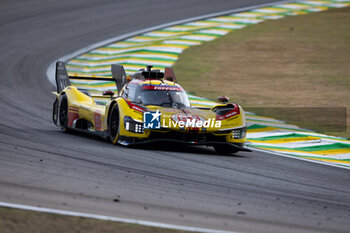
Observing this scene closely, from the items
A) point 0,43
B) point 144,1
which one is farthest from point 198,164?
point 144,1

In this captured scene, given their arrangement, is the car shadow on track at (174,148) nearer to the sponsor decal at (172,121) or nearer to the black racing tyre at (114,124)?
the black racing tyre at (114,124)

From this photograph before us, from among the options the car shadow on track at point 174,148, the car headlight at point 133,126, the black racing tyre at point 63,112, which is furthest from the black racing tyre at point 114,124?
the black racing tyre at point 63,112

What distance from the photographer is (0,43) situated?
25609 millimetres

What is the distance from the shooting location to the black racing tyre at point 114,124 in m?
11.6

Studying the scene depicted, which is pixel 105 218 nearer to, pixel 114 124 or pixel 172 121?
pixel 172 121

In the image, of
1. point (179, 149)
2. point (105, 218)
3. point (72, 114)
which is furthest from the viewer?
point (72, 114)

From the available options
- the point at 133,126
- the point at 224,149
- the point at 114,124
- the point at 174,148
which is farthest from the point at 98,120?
the point at 224,149

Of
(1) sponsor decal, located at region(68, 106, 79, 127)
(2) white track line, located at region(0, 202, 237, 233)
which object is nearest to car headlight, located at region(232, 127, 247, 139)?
(1) sponsor decal, located at region(68, 106, 79, 127)

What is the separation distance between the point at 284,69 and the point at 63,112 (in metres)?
10.7

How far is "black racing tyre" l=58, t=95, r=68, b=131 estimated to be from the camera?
13672 mm

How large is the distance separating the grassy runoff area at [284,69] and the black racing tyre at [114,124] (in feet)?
16.9

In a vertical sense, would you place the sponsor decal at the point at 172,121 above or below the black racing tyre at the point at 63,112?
above

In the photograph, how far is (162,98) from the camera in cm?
1213

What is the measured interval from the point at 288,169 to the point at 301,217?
346 centimetres
